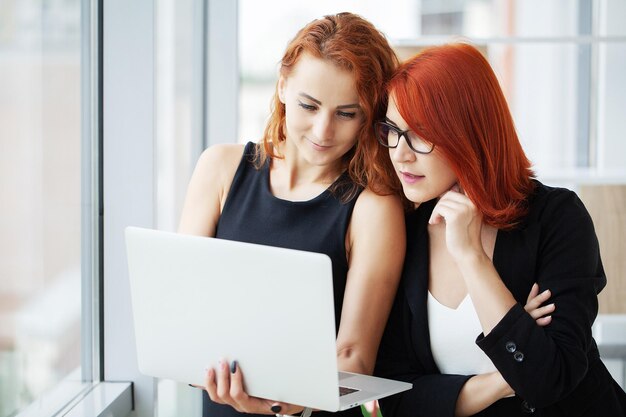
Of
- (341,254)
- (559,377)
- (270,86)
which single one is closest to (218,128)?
(270,86)

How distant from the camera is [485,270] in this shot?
5.41 ft

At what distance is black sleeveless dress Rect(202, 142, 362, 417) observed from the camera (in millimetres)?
1864

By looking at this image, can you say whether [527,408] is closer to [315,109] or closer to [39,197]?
[315,109]

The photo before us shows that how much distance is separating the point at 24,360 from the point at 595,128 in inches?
94.4

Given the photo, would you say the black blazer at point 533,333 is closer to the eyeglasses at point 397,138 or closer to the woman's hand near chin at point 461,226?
the woman's hand near chin at point 461,226

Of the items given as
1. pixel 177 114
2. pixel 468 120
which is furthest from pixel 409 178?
pixel 177 114

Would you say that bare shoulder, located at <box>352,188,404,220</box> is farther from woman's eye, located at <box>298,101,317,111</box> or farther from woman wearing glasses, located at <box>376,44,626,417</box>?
woman's eye, located at <box>298,101,317,111</box>

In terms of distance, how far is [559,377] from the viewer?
162 centimetres

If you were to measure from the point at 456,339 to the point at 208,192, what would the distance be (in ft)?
2.25

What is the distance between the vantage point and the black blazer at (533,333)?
161 cm

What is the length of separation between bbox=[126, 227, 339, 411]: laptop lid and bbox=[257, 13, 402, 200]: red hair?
520 mm

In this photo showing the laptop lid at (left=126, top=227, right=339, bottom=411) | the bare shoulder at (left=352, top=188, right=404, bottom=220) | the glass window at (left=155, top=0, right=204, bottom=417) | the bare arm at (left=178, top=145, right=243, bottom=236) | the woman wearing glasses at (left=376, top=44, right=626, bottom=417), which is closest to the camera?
the laptop lid at (left=126, top=227, right=339, bottom=411)

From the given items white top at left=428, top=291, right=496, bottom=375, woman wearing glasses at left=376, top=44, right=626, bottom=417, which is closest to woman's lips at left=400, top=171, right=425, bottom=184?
woman wearing glasses at left=376, top=44, right=626, bottom=417

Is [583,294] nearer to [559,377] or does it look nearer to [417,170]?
[559,377]
